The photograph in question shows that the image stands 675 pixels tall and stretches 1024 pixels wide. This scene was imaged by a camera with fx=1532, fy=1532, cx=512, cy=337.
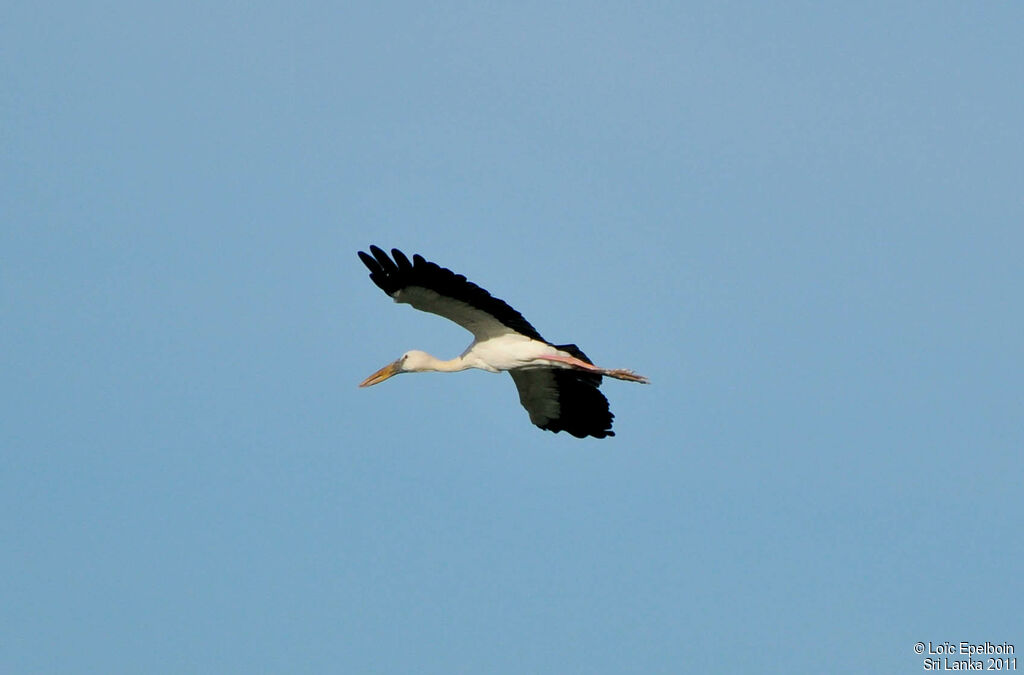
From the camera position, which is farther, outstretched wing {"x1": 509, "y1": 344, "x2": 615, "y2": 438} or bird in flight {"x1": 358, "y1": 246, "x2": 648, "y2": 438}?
outstretched wing {"x1": 509, "y1": 344, "x2": 615, "y2": 438}

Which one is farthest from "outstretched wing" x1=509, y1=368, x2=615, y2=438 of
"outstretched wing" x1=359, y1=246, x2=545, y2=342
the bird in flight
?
"outstretched wing" x1=359, y1=246, x2=545, y2=342

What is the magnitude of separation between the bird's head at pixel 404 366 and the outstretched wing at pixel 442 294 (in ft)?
4.66

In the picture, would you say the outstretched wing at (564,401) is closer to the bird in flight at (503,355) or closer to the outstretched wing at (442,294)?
the bird in flight at (503,355)

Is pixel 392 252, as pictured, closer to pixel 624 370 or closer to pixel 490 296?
pixel 490 296

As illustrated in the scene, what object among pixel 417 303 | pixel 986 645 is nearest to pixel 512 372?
pixel 417 303

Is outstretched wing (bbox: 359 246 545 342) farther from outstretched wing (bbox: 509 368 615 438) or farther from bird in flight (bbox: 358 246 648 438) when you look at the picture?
outstretched wing (bbox: 509 368 615 438)

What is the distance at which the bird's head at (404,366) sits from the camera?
26297mm

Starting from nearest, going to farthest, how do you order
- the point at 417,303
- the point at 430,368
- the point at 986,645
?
1. the point at 986,645
2. the point at 417,303
3. the point at 430,368

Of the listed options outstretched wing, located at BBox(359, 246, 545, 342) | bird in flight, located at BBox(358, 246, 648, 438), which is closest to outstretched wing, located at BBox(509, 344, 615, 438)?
bird in flight, located at BBox(358, 246, 648, 438)

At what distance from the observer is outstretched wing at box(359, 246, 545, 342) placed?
2300 cm

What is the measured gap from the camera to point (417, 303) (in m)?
24.1

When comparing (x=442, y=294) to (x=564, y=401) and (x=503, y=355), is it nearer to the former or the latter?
(x=503, y=355)

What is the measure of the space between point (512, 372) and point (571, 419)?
145 centimetres

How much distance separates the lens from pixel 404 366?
26453mm
